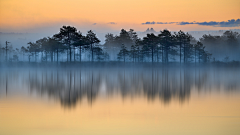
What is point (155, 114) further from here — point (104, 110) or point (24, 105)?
point (24, 105)

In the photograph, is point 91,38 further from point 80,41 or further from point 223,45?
point 223,45

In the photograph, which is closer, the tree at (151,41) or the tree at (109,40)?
the tree at (151,41)

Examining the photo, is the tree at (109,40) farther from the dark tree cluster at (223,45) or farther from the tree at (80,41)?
the dark tree cluster at (223,45)

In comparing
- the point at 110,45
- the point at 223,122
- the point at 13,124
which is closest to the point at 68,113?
the point at 13,124

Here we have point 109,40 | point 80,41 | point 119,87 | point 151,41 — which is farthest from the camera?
point 109,40

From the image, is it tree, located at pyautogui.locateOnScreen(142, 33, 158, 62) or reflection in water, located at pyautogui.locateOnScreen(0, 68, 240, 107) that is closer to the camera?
reflection in water, located at pyautogui.locateOnScreen(0, 68, 240, 107)

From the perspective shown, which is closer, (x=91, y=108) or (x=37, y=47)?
(x=91, y=108)

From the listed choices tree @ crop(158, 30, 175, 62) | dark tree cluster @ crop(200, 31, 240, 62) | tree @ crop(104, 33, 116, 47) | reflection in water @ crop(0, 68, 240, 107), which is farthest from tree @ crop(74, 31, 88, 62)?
dark tree cluster @ crop(200, 31, 240, 62)

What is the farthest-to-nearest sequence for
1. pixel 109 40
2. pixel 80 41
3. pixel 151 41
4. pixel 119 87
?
pixel 109 40
pixel 151 41
pixel 80 41
pixel 119 87

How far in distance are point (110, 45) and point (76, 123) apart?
112714 mm

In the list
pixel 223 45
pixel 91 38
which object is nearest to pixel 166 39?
pixel 91 38

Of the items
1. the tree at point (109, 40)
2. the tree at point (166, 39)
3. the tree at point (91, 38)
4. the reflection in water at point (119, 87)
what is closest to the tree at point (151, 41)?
the tree at point (166, 39)

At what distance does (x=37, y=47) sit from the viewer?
12412 cm

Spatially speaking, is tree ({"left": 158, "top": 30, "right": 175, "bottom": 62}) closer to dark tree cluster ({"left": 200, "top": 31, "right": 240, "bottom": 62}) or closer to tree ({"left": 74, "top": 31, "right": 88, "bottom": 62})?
tree ({"left": 74, "top": 31, "right": 88, "bottom": 62})
